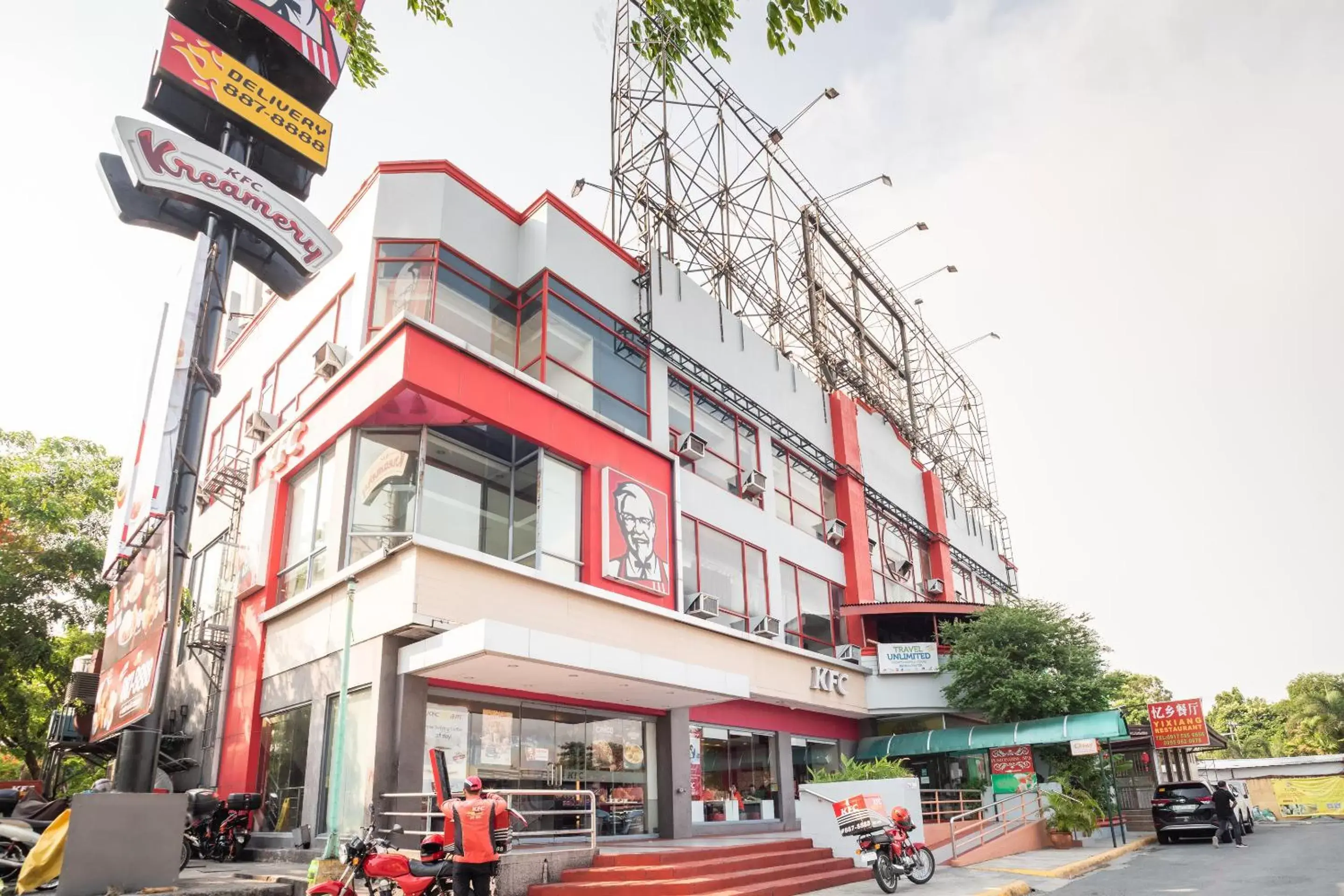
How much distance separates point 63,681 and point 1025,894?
30455 mm

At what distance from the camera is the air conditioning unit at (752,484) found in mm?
23328

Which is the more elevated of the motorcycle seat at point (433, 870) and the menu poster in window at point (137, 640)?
the menu poster in window at point (137, 640)

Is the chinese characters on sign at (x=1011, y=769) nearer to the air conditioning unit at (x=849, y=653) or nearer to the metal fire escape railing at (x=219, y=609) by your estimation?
the air conditioning unit at (x=849, y=653)

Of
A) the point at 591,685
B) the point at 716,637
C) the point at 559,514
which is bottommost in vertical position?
the point at 591,685

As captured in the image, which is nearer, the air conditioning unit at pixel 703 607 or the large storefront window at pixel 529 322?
the large storefront window at pixel 529 322

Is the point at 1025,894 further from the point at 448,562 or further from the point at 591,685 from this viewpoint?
the point at 448,562

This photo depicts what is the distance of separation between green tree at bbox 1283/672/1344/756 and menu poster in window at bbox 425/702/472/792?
5434cm

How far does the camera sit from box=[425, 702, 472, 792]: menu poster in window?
44.5 feet

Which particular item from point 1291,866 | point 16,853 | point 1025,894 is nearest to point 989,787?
point 1291,866

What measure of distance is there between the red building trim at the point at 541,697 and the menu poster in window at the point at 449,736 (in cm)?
33

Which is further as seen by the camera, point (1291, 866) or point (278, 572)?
point (278, 572)

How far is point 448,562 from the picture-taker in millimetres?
13680

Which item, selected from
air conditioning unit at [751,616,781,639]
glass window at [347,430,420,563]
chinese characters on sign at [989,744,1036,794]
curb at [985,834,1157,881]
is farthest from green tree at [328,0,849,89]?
chinese characters on sign at [989,744,1036,794]

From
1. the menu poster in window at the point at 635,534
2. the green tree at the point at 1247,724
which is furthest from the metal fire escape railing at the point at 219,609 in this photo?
the green tree at the point at 1247,724
